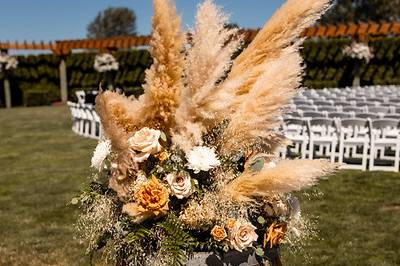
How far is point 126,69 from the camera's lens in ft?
126

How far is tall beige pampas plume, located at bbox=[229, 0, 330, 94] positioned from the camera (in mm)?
2189

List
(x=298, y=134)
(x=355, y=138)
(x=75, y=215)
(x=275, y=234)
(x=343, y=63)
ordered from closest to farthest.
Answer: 1. (x=275, y=234)
2. (x=75, y=215)
3. (x=355, y=138)
4. (x=298, y=134)
5. (x=343, y=63)

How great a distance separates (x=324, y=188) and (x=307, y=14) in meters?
7.87

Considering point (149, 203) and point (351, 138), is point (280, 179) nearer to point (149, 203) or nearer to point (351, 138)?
point (149, 203)

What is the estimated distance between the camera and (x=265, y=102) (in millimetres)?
2227

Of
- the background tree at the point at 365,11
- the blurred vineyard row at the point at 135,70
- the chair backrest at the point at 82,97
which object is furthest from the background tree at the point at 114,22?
the chair backrest at the point at 82,97

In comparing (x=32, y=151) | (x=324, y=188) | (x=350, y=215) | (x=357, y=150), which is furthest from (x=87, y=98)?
(x=350, y=215)

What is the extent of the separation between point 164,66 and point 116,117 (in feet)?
1.03

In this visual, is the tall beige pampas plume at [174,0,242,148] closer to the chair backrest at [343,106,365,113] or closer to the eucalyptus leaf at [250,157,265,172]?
the eucalyptus leaf at [250,157,265,172]

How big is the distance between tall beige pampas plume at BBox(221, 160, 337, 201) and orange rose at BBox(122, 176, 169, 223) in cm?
25

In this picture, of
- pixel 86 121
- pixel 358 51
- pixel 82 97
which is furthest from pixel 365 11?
pixel 86 121

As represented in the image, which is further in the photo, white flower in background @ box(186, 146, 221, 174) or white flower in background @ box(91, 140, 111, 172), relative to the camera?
white flower in background @ box(91, 140, 111, 172)

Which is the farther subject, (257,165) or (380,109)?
(380,109)

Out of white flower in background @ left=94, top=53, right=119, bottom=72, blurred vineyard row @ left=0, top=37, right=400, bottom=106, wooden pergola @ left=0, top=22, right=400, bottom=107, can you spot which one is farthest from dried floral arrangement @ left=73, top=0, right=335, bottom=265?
blurred vineyard row @ left=0, top=37, right=400, bottom=106
